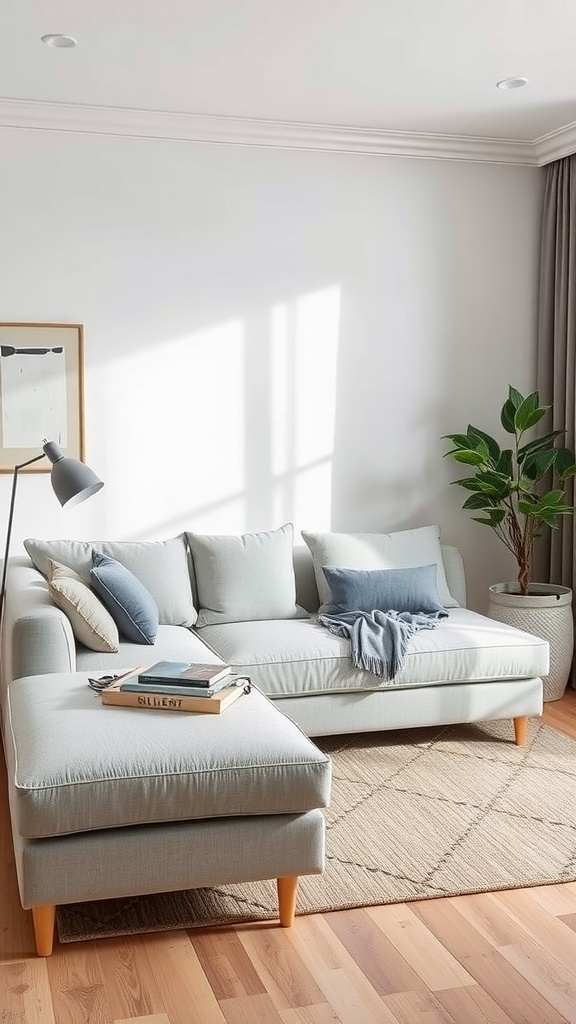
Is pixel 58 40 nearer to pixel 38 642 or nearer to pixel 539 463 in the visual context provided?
pixel 38 642

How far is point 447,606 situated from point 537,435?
122 centimetres

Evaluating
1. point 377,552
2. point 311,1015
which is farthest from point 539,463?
point 311,1015

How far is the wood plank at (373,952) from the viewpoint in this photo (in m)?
2.49

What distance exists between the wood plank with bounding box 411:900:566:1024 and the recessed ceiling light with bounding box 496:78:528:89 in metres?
3.18

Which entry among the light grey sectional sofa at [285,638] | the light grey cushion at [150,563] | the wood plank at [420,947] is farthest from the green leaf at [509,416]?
the wood plank at [420,947]

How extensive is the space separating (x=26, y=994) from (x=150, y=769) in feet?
1.89

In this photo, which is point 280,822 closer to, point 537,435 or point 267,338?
point 267,338

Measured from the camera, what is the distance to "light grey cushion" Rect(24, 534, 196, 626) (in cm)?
425

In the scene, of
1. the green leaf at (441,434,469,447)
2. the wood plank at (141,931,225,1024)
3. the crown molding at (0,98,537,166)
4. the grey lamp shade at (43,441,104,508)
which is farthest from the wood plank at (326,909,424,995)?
the crown molding at (0,98,537,166)

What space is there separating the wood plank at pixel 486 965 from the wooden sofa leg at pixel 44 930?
98cm

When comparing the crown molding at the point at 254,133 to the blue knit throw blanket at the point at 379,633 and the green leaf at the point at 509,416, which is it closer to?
the green leaf at the point at 509,416

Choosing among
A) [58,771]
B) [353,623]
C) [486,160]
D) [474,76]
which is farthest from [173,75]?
[58,771]

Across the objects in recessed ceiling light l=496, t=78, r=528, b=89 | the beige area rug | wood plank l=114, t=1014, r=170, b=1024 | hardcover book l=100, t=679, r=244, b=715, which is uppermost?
recessed ceiling light l=496, t=78, r=528, b=89

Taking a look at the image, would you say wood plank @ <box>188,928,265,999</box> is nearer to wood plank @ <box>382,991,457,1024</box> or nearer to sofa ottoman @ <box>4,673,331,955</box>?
sofa ottoman @ <box>4,673,331,955</box>
